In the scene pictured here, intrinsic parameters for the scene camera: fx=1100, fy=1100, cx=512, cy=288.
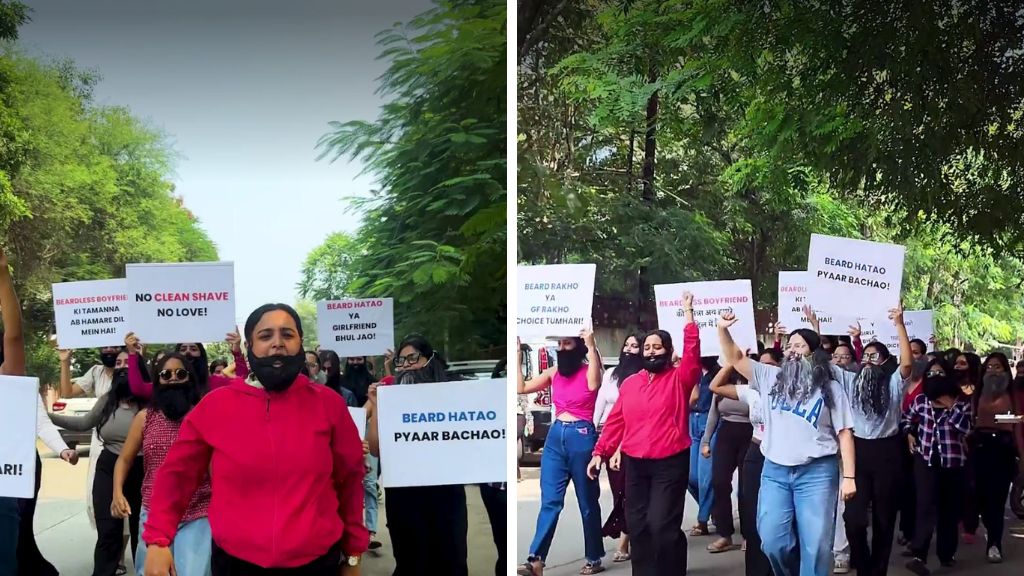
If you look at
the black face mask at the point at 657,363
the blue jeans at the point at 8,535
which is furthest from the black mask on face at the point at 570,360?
the blue jeans at the point at 8,535

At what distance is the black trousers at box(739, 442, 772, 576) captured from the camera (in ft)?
15.1

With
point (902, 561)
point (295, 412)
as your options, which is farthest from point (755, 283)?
point (295, 412)

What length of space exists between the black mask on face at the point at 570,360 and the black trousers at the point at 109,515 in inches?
71.1

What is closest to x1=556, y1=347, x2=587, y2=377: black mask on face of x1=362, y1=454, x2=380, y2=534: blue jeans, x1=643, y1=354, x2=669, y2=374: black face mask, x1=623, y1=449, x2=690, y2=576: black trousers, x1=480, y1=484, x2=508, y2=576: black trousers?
x1=643, y1=354, x2=669, y2=374: black face mask

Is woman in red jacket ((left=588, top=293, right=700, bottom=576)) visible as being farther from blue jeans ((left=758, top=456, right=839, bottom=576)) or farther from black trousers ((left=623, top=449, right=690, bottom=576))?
blue jeans ((left=758, top=456, right=839, bottom=576))

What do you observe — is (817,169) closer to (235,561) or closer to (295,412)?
(295,412)

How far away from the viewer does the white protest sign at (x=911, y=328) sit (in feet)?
14.6

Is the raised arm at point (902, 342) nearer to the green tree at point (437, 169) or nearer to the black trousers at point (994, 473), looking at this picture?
the black trousers at point (994, 473)

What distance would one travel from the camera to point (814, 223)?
462 cm

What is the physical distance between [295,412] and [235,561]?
0.51 metres

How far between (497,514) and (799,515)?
4.13 feet

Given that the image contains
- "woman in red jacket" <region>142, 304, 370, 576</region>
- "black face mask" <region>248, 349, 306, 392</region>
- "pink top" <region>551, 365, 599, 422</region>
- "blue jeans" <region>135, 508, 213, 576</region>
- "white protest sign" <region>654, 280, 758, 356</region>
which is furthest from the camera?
"pink top" <region>551, 365, 599, 422</region>

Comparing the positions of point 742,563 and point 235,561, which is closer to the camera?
point 235,561

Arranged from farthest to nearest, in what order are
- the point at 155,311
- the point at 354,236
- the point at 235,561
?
1. the point at 354,236
2. the point at 155,311
3. the point at 235,561
